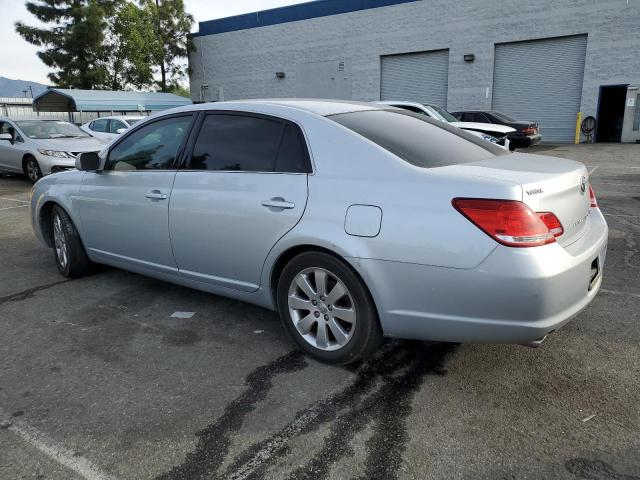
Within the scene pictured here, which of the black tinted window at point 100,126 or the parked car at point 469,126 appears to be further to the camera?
the black tinted window at point 100,126

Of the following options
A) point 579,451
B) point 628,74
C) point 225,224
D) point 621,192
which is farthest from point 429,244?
point 628,74

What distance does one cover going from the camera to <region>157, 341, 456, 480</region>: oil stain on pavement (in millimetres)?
Result: 2218

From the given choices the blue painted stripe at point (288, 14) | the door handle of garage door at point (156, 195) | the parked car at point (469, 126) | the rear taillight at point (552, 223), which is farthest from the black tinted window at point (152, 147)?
the blue painted stripe at point (288, 14)

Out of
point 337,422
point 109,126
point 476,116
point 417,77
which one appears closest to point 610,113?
point 476,116

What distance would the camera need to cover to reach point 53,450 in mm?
2371

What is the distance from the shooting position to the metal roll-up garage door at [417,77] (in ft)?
86.4

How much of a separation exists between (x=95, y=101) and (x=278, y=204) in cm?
2698

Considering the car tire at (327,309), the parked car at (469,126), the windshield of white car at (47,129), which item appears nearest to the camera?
the car tire at (327,309)

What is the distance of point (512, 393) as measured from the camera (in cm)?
278

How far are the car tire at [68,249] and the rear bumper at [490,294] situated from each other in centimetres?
312

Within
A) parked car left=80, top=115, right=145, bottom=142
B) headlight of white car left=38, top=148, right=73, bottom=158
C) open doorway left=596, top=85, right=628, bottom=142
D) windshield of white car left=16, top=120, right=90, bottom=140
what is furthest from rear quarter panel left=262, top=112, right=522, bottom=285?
open doorway left=596, top=85, right=628, bottom=142

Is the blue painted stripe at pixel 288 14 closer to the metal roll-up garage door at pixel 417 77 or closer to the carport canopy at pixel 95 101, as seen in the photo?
the metal roll-up garage door at pixel 417 77

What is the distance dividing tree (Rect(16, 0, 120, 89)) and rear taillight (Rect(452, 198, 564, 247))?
39.4 m

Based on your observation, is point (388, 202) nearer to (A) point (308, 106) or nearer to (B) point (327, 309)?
(B) point (327, 309)
